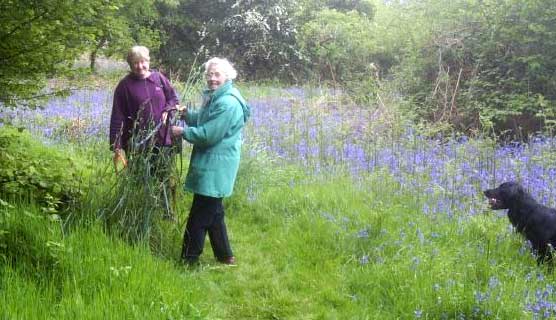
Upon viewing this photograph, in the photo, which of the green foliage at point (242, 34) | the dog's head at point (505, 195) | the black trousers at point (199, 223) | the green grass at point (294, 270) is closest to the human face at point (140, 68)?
the black trousers at point (199, 223)

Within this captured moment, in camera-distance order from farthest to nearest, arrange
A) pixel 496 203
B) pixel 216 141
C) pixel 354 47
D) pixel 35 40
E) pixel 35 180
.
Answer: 1. pixel 354 47
2. pixel 496 203
3. pixel 35 180
4. pixel 216 141
5. pixel 35 40

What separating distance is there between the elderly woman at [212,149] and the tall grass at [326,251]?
33cm

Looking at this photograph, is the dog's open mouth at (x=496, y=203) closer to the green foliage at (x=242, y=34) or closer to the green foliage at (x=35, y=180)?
the green foliage at (x=35, y=180)

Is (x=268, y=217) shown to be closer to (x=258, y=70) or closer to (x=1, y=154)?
(x=1, y=154)

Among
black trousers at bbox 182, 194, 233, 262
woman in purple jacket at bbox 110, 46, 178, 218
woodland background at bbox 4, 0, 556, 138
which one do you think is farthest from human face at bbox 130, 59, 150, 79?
black trousers at bbox 182, 194, 233, 262

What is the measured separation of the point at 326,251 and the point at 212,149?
1.43m

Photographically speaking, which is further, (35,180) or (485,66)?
(485,66)

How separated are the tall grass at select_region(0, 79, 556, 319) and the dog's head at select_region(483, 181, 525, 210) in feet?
0.81

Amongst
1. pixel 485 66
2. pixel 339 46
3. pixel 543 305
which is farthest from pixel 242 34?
pixel 543 305

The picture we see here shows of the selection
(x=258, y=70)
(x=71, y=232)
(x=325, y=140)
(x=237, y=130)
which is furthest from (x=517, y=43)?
(x=258, y=70)

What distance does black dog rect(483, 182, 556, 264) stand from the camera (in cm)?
464

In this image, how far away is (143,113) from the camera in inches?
200

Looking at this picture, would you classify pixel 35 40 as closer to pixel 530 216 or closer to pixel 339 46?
pixel 530 216

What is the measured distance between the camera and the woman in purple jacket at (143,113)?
4812 millimetres
